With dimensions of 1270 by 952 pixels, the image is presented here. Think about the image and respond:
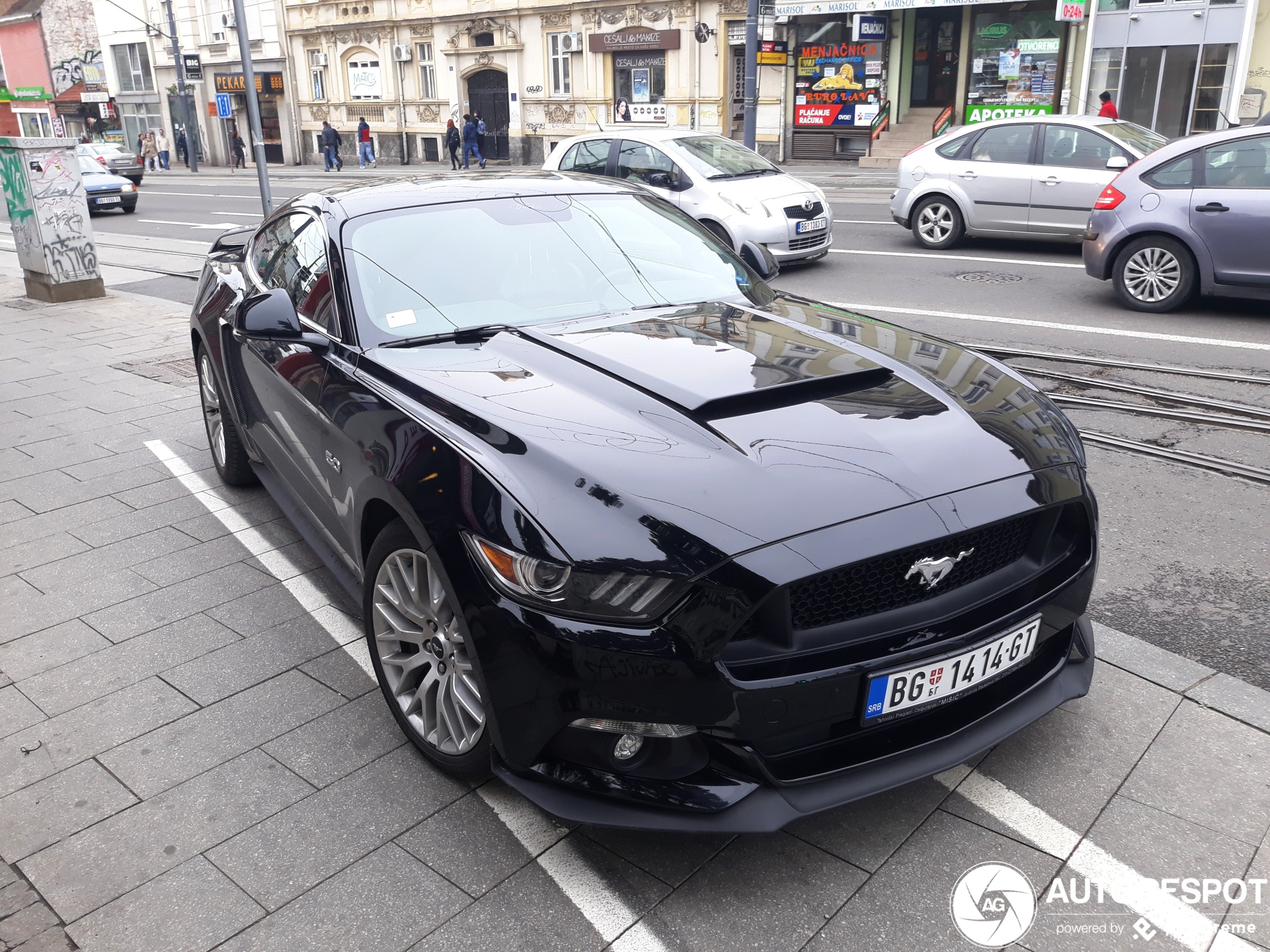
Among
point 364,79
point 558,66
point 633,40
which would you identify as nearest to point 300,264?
point 633,40

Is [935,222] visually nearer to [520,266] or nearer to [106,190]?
[520,266]

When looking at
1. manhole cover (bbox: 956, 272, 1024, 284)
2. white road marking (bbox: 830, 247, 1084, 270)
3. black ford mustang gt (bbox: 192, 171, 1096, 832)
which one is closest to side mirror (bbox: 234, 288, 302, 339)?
black ford mustang gt (bbox: 192, 171, 1096, 832)

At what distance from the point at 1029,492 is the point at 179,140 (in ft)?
177

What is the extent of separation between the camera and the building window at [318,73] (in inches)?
1700

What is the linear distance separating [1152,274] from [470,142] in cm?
2864

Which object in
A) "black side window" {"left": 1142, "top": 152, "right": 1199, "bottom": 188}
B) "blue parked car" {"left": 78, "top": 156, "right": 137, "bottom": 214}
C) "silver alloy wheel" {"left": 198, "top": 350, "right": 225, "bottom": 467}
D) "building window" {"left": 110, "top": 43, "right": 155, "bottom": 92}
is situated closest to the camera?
"silver alloy wheel" {"left": 198, "top": 350, "right": 225, "bottom": 467}

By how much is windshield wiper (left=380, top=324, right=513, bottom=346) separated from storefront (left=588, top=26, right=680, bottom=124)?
31076mm

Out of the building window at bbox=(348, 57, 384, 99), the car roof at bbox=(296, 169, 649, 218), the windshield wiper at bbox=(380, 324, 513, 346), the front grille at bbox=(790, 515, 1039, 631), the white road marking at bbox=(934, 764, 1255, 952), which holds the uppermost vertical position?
the building window at bbox=(348, 57, 384, 99)

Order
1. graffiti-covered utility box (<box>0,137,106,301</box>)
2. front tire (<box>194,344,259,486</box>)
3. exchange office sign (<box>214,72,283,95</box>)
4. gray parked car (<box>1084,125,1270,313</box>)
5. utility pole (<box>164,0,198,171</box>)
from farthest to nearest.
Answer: exchange office sign (<box>214,72,283,95</box>) → utility pole (<box>164,0,198,171</box>) → graffiti-covered utility box (<box>0,137,106,301</box>) → gray parked car (<box>1084,125,1270,313</box>) → front tire (<box>194,344,259,486</box>)

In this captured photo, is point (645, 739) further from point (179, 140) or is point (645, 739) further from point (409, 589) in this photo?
point (179, 140)

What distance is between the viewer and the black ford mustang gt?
92.0 inches

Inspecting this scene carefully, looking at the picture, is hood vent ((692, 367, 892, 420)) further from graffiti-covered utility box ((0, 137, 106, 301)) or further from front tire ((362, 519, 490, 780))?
graffiti-covered utility box ((0, 137, 106, 301))

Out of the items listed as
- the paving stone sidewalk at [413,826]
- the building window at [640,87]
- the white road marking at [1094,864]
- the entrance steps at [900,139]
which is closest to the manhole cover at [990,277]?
the paving stone sidewalk at [413,826]

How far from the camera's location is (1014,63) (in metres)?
26.1
